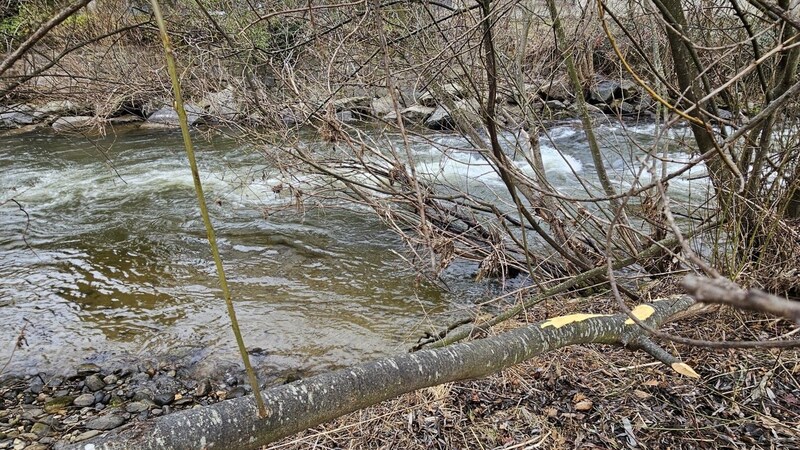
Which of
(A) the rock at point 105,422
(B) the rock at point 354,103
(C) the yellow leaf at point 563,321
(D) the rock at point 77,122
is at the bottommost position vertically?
(A) the rock at point 105,422

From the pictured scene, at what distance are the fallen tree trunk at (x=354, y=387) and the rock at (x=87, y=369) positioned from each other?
279cm

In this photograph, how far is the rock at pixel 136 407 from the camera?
12.7 ft

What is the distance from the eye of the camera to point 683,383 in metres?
2.83

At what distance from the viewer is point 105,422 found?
3.72 meters

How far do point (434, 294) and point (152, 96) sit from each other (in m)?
4.42

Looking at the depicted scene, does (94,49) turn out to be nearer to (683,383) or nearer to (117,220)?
(117,220)

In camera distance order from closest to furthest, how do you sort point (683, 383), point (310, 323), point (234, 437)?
point (234, 437) → point (683, 383) → point (310, 323)

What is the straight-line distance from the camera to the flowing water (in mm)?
4754

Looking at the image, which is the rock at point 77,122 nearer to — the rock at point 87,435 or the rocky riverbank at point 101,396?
the rocky riverbank at point 101,396

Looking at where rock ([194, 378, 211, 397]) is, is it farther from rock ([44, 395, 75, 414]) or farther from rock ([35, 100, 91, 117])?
rock ([35, 100, 91, 117])

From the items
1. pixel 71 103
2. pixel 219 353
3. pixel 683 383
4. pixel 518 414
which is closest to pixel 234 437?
pixel 518 414

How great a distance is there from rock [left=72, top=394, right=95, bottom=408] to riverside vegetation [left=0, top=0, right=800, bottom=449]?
1 centimetres

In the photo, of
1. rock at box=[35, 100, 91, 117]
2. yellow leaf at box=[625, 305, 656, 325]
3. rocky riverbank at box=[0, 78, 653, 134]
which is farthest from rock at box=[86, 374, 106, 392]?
yellow leaf at box=[625, 305, 656, 325]

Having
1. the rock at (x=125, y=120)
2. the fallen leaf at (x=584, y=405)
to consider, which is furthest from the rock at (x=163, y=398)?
the rock at (x=125, y=120)
